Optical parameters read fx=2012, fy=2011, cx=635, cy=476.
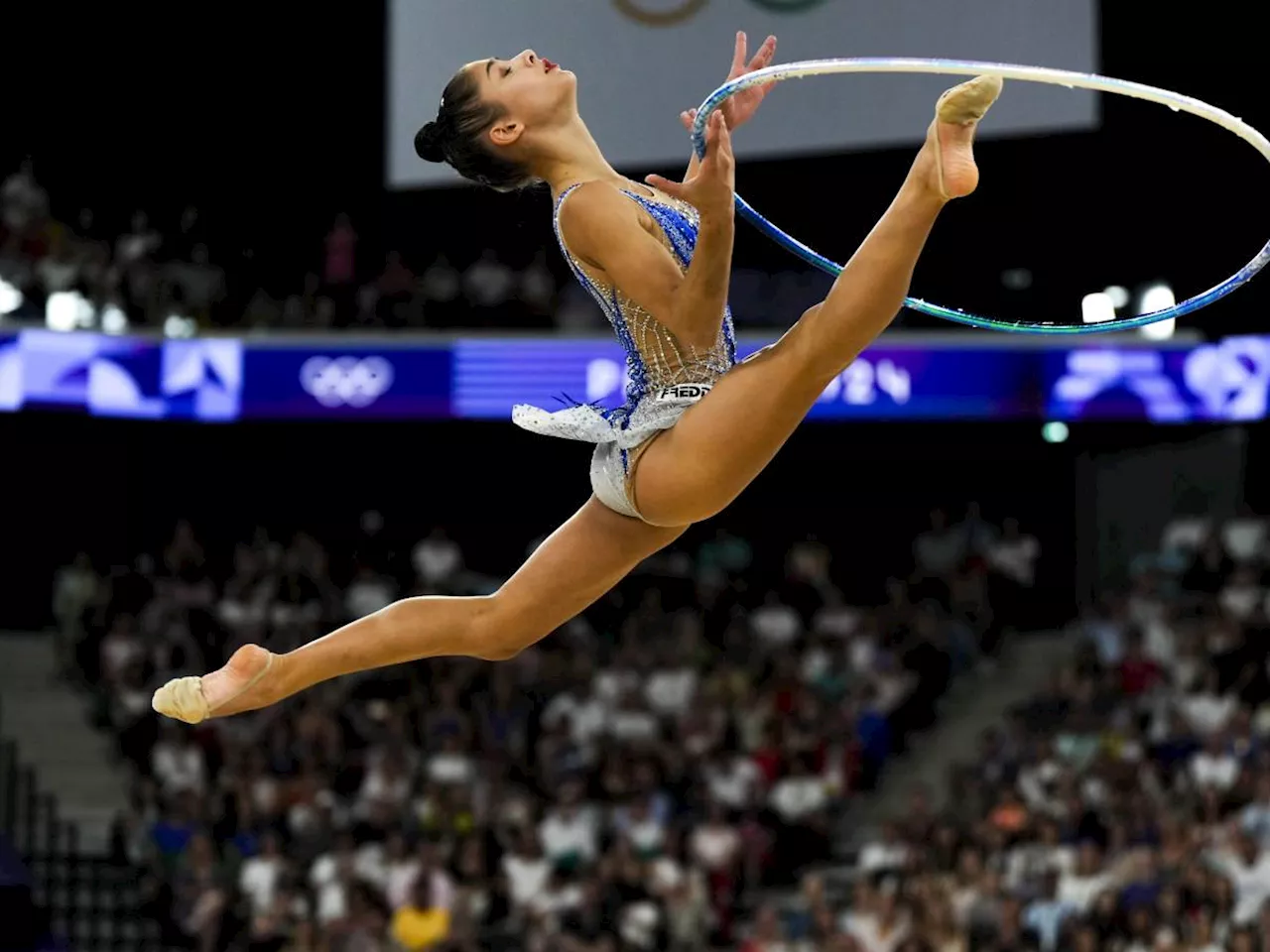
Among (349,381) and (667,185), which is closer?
(667,185)

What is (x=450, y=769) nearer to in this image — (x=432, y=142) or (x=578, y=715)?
(x=578, y=715)

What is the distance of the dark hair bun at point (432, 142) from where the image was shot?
4.78 metres

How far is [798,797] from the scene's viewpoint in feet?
39.4

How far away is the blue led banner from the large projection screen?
2.03 metres

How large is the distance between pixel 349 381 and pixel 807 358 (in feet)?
33.1

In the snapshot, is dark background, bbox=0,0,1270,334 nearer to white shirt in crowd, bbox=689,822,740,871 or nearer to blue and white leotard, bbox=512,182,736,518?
white shirt in crowd, bbox=689,822,740,871

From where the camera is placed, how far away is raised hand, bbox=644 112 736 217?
419cm

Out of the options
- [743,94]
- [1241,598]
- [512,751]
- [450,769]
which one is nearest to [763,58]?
[743,94]

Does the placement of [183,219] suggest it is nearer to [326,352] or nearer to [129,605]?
[326,352]

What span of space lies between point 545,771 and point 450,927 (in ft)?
4.98

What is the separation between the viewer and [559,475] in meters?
17.3

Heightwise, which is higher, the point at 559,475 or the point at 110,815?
the point at 559,475

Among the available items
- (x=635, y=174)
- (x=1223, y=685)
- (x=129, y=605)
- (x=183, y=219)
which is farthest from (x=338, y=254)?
(x=1223, y=685)

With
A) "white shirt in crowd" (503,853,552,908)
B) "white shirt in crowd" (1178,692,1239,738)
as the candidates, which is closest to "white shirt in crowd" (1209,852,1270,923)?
"white shirt in crowd" (1178,692,1239,738)
